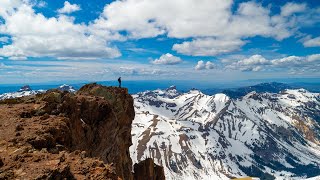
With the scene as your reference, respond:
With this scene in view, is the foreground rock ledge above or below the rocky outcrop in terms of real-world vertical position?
above

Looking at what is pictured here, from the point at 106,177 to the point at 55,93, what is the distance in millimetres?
25405

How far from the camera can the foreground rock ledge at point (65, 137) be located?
760 inches

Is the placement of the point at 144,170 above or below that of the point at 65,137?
below

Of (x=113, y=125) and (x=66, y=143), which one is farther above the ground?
(x=66, y=143)

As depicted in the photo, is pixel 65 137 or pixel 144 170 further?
pixel 144 170

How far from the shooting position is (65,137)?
1203 inches

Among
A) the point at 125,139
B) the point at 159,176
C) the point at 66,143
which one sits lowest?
the point at 159,176

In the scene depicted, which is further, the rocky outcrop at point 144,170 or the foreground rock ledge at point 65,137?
the rocky outcrop at point 144,170

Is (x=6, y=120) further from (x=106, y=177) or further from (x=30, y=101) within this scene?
(x=106, y=177)

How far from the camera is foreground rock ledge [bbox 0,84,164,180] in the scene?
19.3 m

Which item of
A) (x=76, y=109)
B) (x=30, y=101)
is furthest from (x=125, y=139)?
(x=30, y=101)

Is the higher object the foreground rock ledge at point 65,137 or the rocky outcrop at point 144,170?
the foreground rock ledge at point 65,137

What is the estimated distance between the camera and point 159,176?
8338 centimetres

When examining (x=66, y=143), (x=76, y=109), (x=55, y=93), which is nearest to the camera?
(x=66, y=143)
